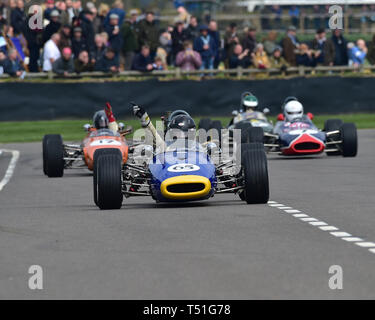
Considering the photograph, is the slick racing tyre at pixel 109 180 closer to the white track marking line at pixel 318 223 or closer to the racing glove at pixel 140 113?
the racing glove at pixel 140 113

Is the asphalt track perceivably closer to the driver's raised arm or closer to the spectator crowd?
the driver's raised arm

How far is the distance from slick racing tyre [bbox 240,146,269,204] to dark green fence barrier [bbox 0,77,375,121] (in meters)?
16.3

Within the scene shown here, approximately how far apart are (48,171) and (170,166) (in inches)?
266

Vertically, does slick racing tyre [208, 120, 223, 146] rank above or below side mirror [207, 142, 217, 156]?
above

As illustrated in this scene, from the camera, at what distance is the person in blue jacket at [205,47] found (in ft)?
101

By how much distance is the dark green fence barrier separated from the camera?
2859 centimetres

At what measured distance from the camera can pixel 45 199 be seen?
49.0ft

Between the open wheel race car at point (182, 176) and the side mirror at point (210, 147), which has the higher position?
the side mirror at point (210, 147)

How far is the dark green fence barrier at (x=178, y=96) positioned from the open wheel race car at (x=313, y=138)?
814cm

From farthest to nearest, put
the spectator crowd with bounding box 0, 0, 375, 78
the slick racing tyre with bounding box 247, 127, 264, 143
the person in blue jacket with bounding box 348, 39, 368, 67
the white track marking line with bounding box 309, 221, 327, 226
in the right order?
the person in blue jacket with bounding box 348, 39, 368, 67, the spectator crowd with bounding box 0, 0, 375, 78, the slick racing tyre with bounding box 247, 127, 264, 143, the white track marking line with bounding box 309, 221, 327, 226

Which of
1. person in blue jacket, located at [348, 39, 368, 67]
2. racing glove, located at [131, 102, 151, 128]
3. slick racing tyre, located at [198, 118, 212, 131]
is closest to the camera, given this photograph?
racing glove, located at [131, 102, 151, 128]

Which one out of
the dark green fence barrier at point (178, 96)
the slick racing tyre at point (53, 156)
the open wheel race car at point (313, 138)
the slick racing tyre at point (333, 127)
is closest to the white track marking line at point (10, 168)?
the slick racing tyre at point (53, 156)

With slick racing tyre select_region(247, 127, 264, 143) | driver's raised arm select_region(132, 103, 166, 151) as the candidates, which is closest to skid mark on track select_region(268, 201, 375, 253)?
driver's raised arm select_region(132, 103, 166, 151)

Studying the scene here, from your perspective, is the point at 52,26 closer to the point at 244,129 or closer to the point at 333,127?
the point at 244,129
